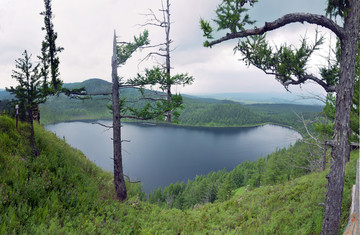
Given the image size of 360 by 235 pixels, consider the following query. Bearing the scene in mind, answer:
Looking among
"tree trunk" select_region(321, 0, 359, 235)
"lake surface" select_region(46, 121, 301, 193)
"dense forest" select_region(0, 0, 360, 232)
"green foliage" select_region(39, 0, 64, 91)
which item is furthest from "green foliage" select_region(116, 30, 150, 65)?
"lake surface" select_region(46, 121, 301, 193)

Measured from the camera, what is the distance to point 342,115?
4176mm

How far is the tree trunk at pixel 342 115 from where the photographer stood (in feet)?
13.1

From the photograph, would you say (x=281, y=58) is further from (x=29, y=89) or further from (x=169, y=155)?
(x=169, y=155)

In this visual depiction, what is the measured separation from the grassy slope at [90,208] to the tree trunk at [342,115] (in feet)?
3.15

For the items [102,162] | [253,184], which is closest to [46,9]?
[253,184]

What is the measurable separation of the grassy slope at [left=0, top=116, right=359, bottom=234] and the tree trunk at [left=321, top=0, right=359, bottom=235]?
961 millimetres

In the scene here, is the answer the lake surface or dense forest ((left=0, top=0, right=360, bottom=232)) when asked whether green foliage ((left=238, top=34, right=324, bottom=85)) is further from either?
the lake surface

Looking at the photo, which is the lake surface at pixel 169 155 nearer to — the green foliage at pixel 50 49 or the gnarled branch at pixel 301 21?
the green foliage at pixel 50 49

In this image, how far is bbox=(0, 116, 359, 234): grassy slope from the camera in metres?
5.06

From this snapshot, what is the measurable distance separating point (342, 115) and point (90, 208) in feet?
28.0

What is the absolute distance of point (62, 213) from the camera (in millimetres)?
5633

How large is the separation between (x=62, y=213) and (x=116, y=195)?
3.36m

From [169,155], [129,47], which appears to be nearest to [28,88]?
[129,47]

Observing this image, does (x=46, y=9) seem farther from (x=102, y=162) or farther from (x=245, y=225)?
(x=102, y=162)
